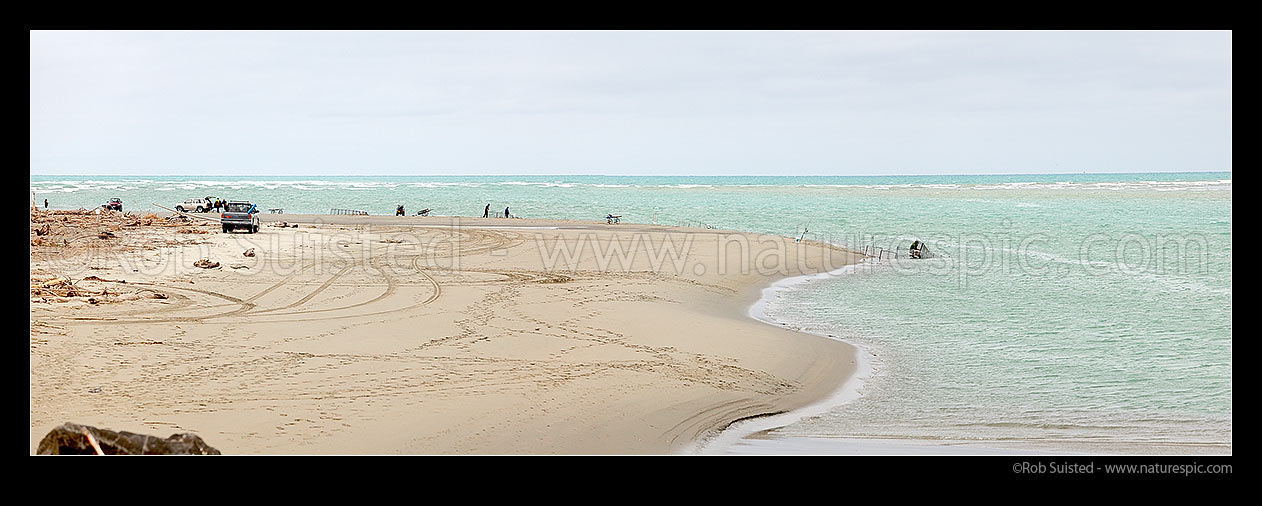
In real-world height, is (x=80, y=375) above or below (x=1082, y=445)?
above

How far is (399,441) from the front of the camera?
860 centimetres

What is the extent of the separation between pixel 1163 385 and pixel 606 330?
869 centimetres

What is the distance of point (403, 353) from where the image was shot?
12539 millimetres

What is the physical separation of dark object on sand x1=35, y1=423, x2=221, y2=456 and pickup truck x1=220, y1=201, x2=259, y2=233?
28293 millimetres

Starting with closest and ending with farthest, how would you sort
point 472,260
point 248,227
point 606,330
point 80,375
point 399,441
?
point 399,441
point 80,375
point 606,330
point 472,260
point 248,227

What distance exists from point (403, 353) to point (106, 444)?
6426mm

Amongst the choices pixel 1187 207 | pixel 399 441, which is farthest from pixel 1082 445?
pixel 1187 207

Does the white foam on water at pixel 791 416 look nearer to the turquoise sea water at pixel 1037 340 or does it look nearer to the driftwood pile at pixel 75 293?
the turquoise sea water at pixel 1037 340

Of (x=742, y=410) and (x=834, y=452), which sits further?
(x=742, y=410)

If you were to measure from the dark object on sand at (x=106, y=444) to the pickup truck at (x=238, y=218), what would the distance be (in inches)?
1114

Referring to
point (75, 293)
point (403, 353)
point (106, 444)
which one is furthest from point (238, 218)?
point (106, 444)
